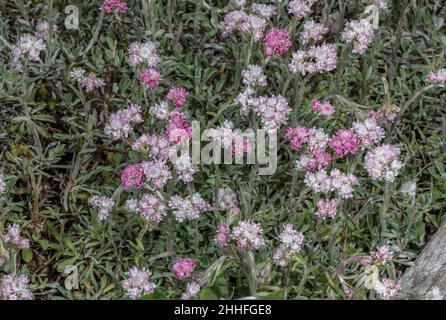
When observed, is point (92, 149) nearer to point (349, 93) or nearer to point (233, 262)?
point (233, 262)

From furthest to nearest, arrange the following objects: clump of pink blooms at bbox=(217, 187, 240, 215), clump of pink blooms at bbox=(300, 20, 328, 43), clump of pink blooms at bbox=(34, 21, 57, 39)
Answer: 1. clump of pink blooms at bbox=(34, 21, 57, 39)
2. clump of pink blooms at bbox=(300, 20, 328, 43)
3. clump of pink blooms at bbox=(217, 187, 240, 215)

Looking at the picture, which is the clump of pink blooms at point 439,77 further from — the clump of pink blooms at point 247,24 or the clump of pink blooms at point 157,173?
the clump of pink blooms at point 157,173

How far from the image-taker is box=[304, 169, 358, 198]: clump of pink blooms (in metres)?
2.90

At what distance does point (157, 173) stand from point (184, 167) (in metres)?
0.13

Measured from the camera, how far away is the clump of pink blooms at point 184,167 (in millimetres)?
2938

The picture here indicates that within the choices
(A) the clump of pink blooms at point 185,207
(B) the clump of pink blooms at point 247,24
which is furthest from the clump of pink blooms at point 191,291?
(B) the clump of pink blooms at point 247,24

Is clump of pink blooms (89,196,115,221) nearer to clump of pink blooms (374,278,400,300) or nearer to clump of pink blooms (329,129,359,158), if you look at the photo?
clump of pink blooms (329,129,359,158)

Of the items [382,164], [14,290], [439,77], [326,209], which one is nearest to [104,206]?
[14,290]

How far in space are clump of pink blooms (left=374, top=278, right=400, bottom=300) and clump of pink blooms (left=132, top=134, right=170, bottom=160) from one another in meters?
0.86

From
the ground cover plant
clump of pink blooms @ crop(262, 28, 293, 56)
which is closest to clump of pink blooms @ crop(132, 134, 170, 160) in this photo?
the ground cover plant

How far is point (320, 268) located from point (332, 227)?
0.56 ft

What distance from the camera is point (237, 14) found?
3.34 m
